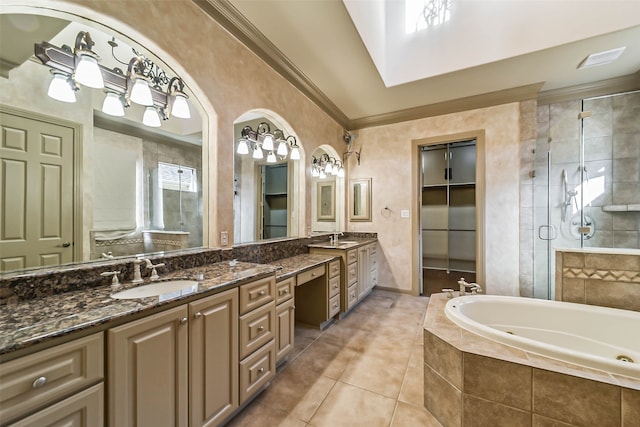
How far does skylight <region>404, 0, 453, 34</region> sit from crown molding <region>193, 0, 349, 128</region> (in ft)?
4.28

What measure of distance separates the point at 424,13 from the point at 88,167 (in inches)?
147

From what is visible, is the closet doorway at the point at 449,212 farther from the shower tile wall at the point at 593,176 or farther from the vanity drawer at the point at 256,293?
the vanity drawer at the point at 256,293

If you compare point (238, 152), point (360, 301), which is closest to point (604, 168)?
point (360, 301)

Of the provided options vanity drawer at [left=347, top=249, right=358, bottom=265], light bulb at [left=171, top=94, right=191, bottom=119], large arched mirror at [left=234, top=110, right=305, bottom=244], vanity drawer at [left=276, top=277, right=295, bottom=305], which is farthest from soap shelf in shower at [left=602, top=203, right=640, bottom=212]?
light bulb at [left=171, top=94, right=191, bottom=119]

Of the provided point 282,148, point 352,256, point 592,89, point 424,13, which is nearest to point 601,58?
point 592,89

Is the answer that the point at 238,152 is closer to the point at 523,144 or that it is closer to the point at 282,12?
the point at 282,12

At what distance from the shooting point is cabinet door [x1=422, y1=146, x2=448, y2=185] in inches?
183

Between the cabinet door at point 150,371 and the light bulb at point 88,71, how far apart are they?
4.44ft

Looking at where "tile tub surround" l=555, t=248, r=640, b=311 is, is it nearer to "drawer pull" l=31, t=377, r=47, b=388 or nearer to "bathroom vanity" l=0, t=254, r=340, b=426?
"bathroom vanity" l=0, t=254, r=340, b=426

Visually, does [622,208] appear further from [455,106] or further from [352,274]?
[352,274]

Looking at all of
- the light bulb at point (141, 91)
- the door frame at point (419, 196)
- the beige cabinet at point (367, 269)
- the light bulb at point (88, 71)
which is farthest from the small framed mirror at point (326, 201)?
the light bulb at point (88, 71)

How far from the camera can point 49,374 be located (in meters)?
0.76

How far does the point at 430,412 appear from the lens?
1.55m

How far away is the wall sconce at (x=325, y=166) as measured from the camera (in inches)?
138
